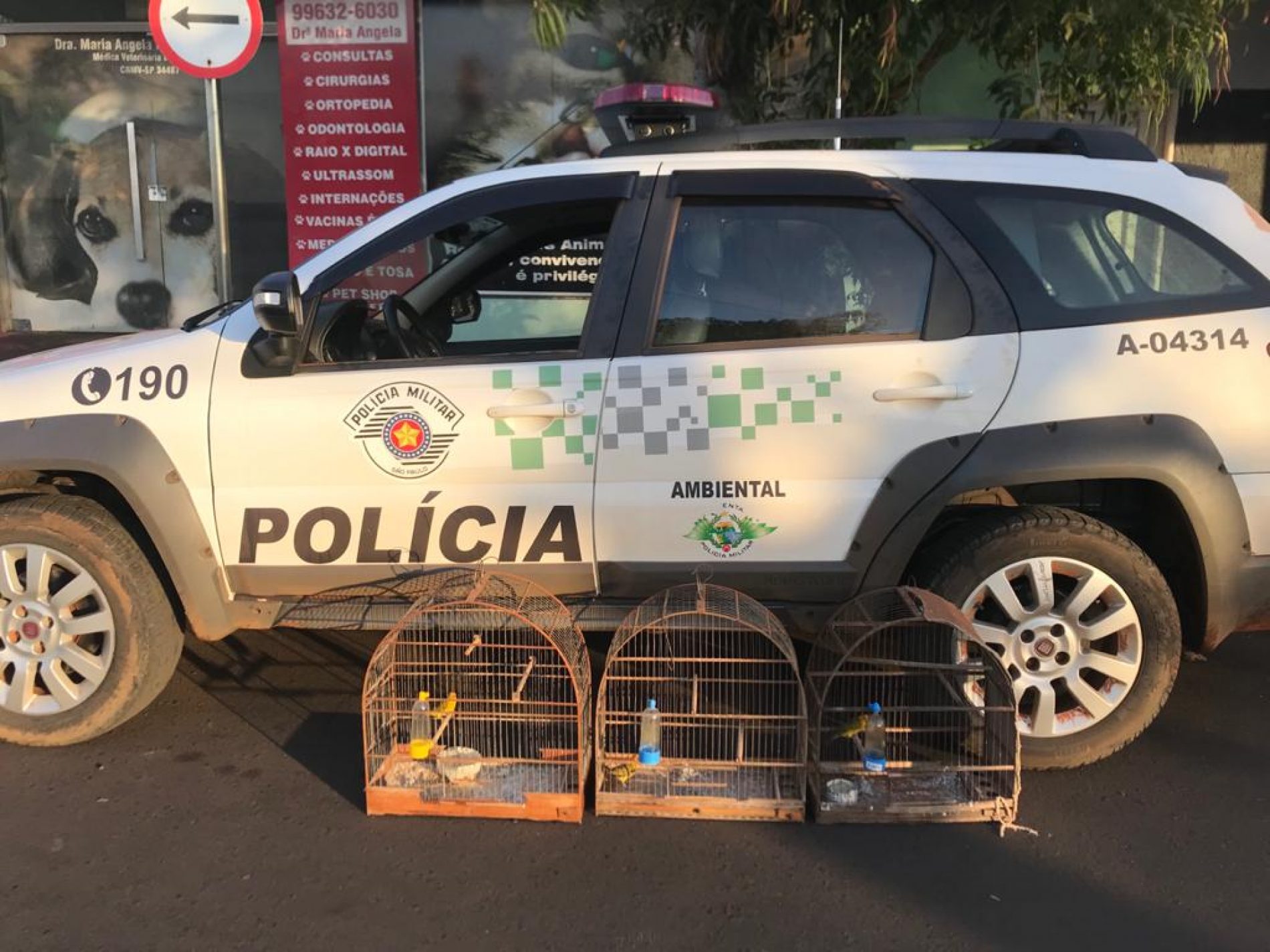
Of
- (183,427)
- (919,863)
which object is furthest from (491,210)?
(919,863)

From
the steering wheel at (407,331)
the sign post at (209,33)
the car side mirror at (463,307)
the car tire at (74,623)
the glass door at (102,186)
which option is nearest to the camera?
the car tire at (74,623)

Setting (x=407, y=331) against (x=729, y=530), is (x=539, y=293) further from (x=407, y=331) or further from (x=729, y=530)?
(x=729, y=530)

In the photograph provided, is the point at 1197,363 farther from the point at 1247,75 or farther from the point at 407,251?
the point at 1247,75

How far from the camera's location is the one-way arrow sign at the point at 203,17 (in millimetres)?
5062

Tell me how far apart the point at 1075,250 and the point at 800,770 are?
6.30 ft

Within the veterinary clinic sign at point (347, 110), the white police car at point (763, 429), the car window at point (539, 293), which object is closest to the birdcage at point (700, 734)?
the white police car at point (763, 429)

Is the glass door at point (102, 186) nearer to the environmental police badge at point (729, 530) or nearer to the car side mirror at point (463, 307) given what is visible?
the car side mirror at point (463, 307)

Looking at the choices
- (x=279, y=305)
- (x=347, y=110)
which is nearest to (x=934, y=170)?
(x=279, y=305)

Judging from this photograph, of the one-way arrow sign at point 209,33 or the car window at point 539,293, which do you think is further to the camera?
the one-way arrow sign at point 209,33

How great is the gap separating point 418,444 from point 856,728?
1698 mm

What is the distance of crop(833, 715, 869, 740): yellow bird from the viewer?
11.3 feet

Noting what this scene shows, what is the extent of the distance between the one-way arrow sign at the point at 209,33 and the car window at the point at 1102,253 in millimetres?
3533

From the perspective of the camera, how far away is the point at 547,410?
3.55 meters

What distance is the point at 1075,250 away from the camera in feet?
11.7
